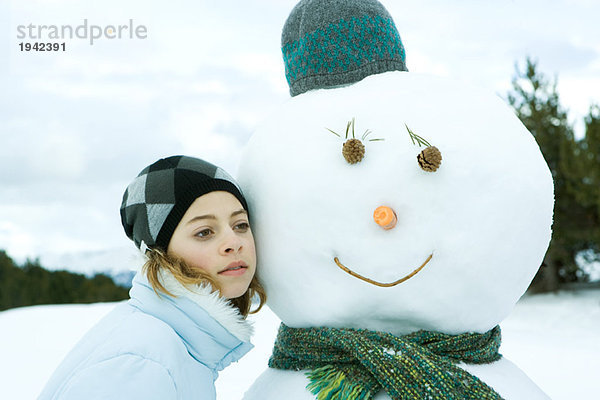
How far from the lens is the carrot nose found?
1.66 m

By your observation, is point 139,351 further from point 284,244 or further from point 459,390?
point 459,390

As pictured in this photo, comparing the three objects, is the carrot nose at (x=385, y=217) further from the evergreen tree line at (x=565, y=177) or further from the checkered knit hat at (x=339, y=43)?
the evergreen tree line at (x=565, y=177)

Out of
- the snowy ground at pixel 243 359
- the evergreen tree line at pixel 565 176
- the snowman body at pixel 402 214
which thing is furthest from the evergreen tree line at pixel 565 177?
the snowman body at pixel 402 214

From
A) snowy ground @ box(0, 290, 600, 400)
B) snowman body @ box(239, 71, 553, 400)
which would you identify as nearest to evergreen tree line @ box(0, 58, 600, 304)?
snowy ground @ box(0, 290, 600, 400)

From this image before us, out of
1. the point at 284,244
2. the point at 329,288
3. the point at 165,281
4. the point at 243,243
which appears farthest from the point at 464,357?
the point at 165,281

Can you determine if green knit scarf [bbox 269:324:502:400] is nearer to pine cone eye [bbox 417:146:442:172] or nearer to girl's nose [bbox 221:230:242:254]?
girl's nose [bbox 221:230:242:254]

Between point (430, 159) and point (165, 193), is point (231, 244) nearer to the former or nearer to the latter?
point (165, 193)

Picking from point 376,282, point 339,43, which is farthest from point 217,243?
point 339,43

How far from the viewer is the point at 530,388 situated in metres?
1.94

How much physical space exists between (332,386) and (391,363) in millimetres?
191

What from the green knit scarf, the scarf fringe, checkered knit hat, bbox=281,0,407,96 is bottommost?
the scarf fringe

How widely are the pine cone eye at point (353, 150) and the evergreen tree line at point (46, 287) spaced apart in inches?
475

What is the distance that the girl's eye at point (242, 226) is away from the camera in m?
1.91

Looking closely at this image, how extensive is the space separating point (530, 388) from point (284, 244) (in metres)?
0.92
